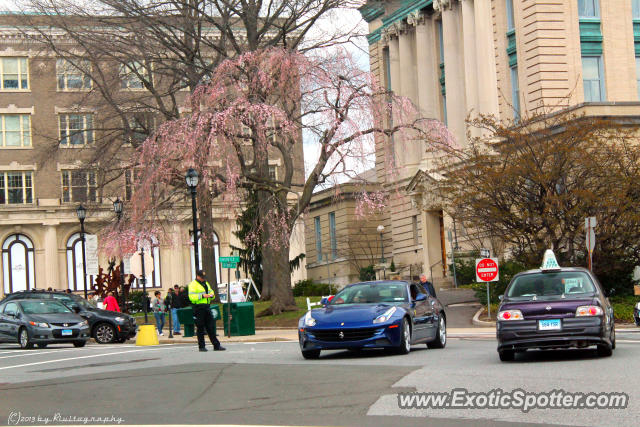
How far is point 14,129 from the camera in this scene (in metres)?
71.5

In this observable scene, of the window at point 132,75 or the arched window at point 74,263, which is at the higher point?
the window at point 132,75

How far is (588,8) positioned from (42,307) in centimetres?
3162

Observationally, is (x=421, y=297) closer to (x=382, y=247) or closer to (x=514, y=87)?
(x=514, y=87)

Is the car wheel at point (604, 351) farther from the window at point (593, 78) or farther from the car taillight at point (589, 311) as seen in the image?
the window at point (593, 78)

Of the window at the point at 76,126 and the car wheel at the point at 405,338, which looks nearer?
the car wheel at the point at 405,338

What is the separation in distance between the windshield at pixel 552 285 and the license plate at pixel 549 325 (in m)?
0.79

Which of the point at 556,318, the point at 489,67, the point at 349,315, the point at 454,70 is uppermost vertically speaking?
the point at 454,70

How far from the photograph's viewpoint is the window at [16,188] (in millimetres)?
70875

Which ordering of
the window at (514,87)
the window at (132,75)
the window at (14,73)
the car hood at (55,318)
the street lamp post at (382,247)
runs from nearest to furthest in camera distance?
the car hood at (55,318), the window at (132,75), the window at (514,87), the street lamp post at (382,247), the window at (14,73)

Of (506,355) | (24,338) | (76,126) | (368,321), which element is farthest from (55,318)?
(76,126)

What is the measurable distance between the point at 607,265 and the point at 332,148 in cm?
974

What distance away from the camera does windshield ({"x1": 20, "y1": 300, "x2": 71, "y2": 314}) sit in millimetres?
30203

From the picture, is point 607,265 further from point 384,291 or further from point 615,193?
point 384,291

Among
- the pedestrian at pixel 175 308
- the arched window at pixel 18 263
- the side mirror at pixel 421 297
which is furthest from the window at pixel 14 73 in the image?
the side mirror at pixel 421 297
